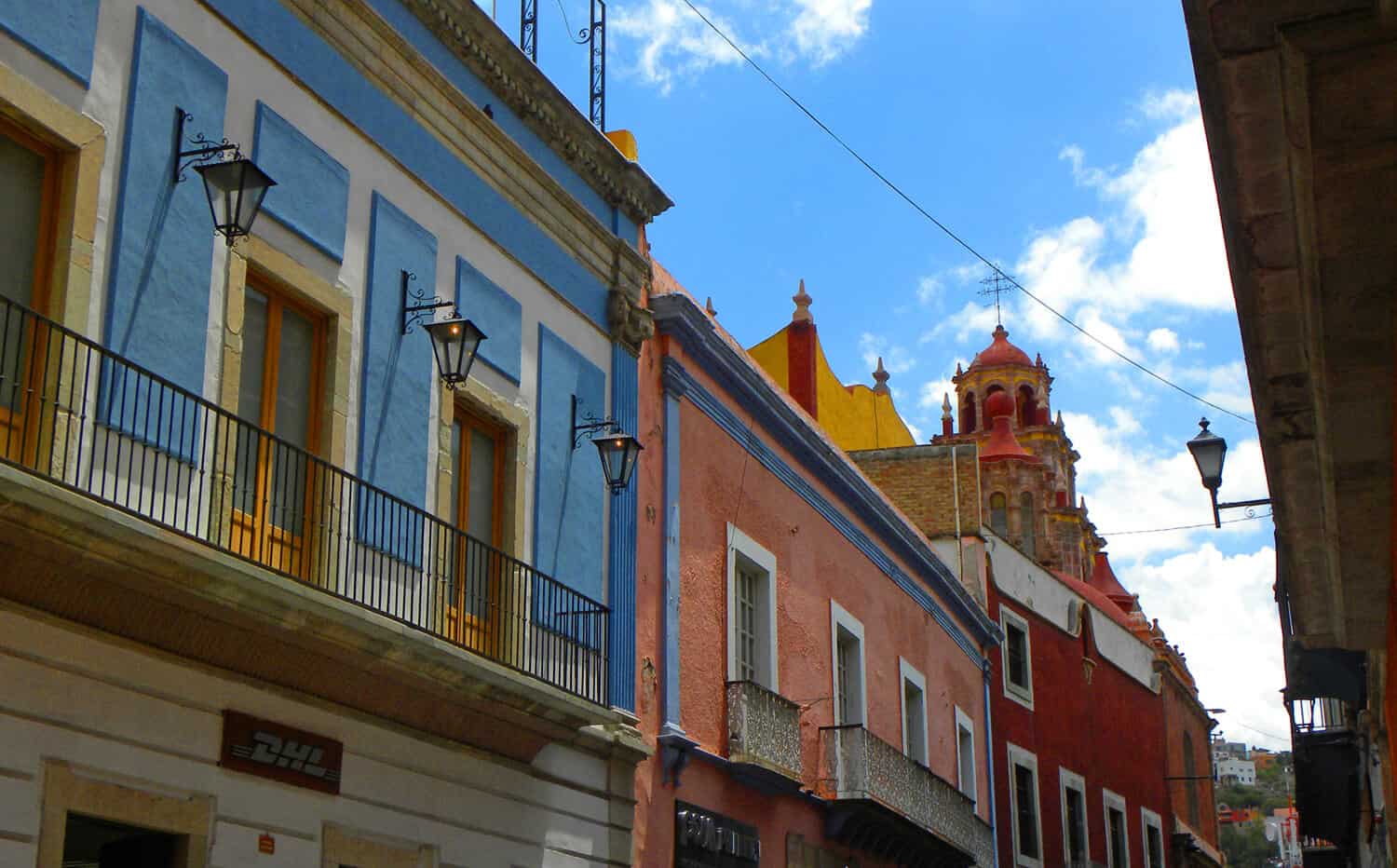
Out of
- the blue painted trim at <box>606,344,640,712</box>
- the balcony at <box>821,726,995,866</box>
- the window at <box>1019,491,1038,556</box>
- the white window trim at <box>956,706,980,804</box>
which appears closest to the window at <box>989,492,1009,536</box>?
the window at <box>1019,491,1038,556</box>

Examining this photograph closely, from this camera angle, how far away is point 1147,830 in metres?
30.8

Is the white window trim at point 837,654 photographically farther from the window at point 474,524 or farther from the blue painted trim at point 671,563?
the window at point 474,524

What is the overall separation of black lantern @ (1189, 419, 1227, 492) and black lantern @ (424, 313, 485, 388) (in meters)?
5.96

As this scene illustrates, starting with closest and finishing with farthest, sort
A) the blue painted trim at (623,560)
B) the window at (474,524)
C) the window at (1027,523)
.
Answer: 1. the window at (474,524)
2. the blue painted trim at (623,560)
3. the window at (1027,523)

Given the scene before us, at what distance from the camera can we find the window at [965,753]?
22625 mm

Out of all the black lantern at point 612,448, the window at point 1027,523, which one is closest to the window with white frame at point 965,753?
the black lantern at point 612,448

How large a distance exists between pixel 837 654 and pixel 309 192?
975 centimetres

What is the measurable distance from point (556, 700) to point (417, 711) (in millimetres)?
996

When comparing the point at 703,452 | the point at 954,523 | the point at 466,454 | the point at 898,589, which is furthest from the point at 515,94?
the point at 954,523

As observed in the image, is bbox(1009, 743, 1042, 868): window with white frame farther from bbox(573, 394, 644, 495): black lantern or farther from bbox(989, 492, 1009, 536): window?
bbox(989, 492, 1009, 536): window

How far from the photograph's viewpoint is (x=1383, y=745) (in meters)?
16.2

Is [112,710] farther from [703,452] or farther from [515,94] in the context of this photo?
[703,452]

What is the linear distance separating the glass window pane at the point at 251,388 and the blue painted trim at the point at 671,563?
505cm

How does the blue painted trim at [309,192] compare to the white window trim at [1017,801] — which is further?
the white window trim at [1017,801]
